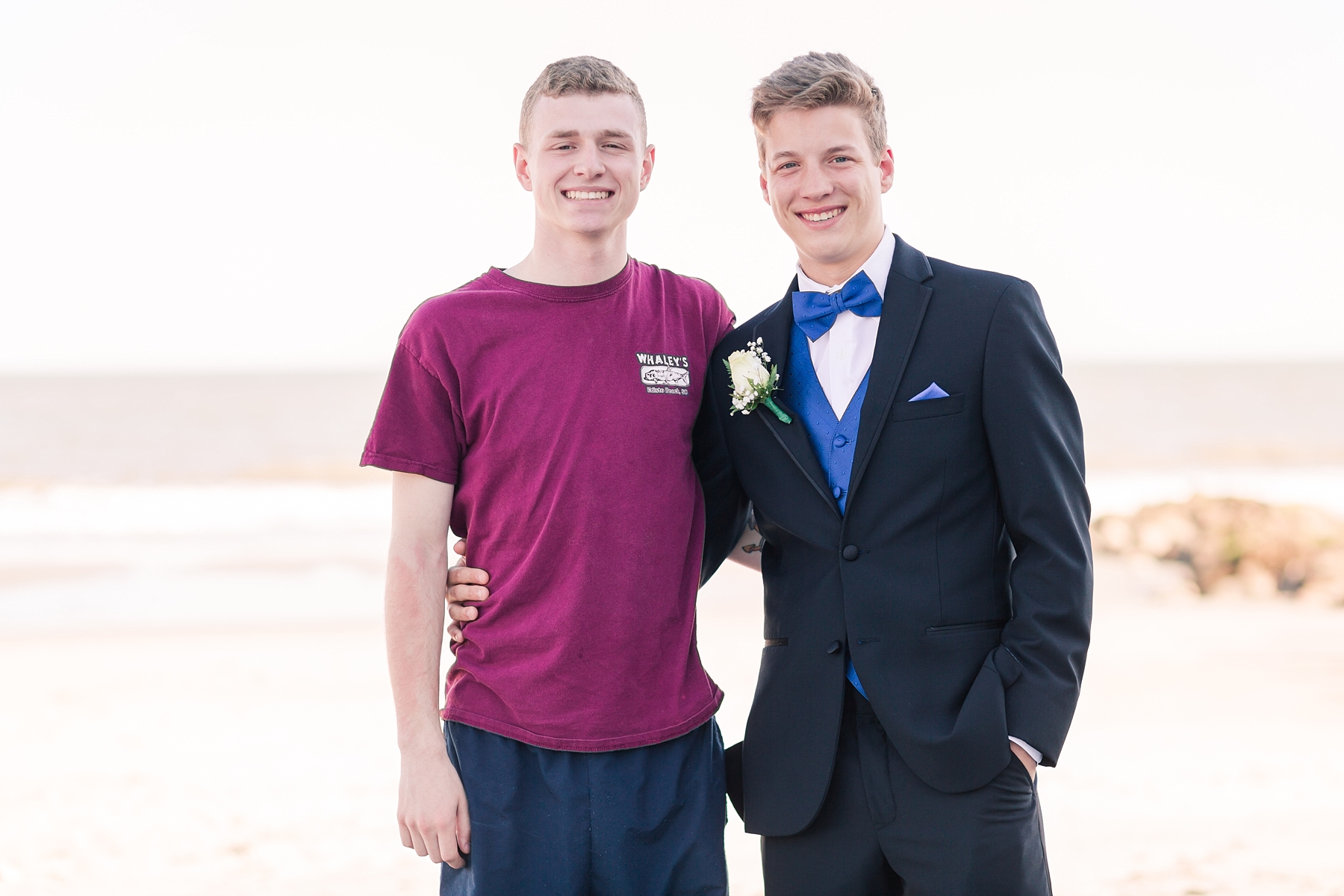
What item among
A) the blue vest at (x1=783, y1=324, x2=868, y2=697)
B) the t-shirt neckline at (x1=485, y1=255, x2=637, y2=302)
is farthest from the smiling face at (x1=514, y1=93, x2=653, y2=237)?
the blue vest at (x1=783, y1=324, x2=868, y2=697)

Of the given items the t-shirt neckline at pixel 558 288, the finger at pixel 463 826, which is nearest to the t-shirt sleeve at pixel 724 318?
the t-shirt neckline at pixel 558 288

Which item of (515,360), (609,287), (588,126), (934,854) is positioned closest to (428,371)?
(515,360)

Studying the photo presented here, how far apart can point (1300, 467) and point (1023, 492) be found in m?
28.5

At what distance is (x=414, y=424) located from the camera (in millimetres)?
2639

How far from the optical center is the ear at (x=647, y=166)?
2862 millimetres

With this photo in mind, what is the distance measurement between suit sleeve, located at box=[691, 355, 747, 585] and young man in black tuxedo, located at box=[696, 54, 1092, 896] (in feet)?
0.36

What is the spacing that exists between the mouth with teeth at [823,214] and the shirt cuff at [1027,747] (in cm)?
121

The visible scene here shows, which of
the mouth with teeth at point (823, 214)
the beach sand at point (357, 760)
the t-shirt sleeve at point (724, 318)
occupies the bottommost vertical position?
the beach sand at point (357, 760)

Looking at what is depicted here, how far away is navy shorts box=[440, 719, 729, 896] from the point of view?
2.56m

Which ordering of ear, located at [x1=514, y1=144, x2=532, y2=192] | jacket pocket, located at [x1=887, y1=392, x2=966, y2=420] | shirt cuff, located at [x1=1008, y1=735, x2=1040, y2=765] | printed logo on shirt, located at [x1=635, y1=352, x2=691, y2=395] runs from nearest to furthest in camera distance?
shirt cuff, located at [x1=1008, y1=735, x2=1040, y2=765] < jacket pocket, located at [x1=887, y1=392, x2=966, y2=420] < printed logo on shirt, located at [x1=635, y1=352, x2=691, y2=395] < ear, located at [x1=514, y1=144, x2=532, y2=192]

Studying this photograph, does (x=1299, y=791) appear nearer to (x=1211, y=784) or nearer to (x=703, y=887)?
(x=1211, y=784)

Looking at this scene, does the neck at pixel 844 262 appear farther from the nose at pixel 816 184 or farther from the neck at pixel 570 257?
the neck at pixel 570 257

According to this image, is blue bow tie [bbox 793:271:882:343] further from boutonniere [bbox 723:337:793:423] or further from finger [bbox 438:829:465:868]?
finger [bbox 438:829:465:868]

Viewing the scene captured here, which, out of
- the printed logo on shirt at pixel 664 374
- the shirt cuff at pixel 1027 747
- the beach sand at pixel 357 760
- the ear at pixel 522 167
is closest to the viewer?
the shirt cuff at pixel 1027 747
